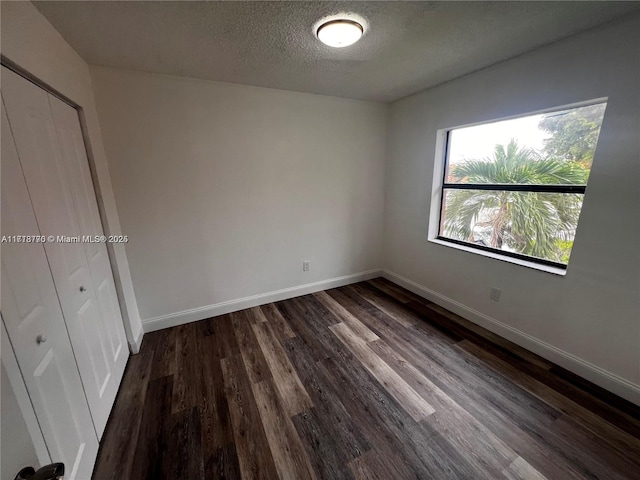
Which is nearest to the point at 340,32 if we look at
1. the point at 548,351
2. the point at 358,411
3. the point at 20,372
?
the point at 20,372

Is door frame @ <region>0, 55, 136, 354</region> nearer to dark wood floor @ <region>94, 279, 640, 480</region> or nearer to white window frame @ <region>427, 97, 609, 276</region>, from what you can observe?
dark wood floor @ <region>94, 279, 640, 480</region>

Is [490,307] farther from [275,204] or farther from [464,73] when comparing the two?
[275,204]

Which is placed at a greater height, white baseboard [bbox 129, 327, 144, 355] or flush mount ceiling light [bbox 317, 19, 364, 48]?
flush mount ceiling light [bbox 317, 19, 364, 48]

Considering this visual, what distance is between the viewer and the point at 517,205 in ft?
7.18

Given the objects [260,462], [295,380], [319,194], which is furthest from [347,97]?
[260,462]

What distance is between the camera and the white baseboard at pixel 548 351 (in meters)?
1.69

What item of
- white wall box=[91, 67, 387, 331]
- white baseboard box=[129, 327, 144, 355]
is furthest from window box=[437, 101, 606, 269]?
→ white baseboard box=[129, 327, 144, 355]

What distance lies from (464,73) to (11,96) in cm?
297

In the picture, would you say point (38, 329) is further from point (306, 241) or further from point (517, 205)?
point (517, 205)

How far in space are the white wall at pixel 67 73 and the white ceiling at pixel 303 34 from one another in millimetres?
101

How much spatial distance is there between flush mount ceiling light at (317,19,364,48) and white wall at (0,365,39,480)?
206 cm

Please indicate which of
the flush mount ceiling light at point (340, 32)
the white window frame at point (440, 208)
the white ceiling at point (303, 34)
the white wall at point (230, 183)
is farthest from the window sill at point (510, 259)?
the flush mount ceiling light at point (340, 32)

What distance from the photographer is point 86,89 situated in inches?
73.0

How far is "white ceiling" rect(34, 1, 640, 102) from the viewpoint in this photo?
1.37 m
